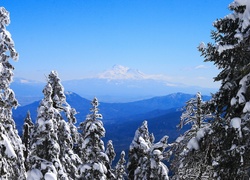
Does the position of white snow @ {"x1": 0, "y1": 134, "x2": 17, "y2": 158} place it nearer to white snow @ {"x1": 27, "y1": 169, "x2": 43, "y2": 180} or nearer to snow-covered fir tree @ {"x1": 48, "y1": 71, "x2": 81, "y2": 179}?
white snow @ {"x1": 27, "y1": 169, "x2": 43, "y2": 180}

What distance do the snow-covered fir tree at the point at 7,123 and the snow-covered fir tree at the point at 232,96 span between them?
6.89m

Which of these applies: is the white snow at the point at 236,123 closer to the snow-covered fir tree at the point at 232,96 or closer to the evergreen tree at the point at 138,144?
the snow-covered fir tree at the point at 232,96

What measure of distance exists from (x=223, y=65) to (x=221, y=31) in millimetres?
1094

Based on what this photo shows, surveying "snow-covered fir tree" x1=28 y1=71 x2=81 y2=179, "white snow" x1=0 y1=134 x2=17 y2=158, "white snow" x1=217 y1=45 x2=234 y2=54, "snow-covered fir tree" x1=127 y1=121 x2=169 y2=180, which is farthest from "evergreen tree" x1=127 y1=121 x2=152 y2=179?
"white snow" x1=217 y1=45 x2=234 y2=54

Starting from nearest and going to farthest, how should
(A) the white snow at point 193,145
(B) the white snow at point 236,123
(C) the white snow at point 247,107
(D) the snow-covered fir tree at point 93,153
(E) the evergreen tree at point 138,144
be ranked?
(C) the white snow at point 247,107 < (B) the white snow at point 236,123 < (A) the white snow at point 193,145 < (D) the snow-covered fir tree at point 93,153 < (E) the evergreen tree at point 138,144

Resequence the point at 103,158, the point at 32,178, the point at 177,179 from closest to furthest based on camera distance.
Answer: the point at 177,179 < the point at 32,178 < the point at 103,158

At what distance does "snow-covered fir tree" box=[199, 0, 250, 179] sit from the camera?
841 cm

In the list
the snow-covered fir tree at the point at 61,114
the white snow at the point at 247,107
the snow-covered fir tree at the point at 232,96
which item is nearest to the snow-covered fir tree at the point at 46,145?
the snow-covered fir tree at the point at 61,114

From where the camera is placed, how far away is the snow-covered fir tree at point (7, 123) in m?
10.7

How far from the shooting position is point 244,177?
8445 mm

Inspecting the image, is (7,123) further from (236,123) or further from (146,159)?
(146,159)

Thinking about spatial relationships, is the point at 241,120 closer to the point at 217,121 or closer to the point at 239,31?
the point at 217,121

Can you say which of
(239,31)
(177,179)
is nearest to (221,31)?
(239,31)

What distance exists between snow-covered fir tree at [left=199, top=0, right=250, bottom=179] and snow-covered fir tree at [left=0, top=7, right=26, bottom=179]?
6.89m
